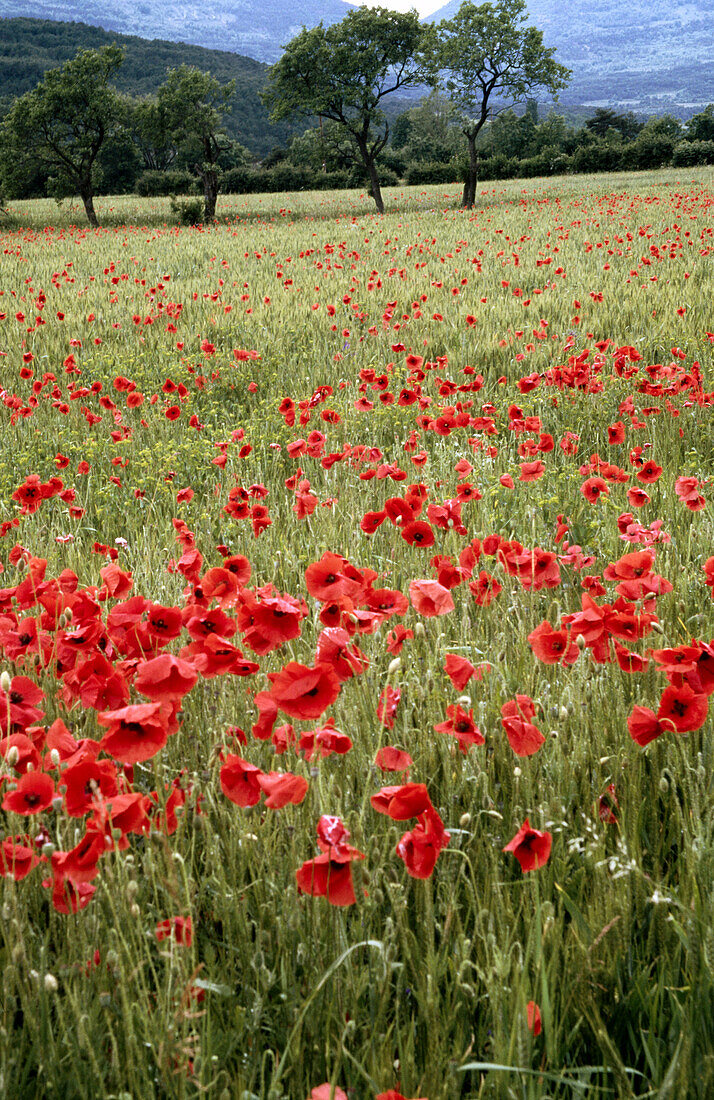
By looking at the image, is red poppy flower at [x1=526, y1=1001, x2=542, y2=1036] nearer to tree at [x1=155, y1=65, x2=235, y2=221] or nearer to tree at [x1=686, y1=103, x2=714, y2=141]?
tree at [x1=155, y1=65, x2=235, y2=221]

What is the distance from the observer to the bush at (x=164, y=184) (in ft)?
161

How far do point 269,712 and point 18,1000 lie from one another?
A: 0.61 metres

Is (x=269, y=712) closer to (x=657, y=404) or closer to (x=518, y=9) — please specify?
(x=657, y=404)

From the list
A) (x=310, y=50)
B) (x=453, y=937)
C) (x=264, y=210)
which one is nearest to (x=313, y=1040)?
(x=453, y=937)

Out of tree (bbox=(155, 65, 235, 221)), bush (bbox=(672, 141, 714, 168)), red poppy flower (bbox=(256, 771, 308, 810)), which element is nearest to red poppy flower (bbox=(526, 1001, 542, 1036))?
red poppy flower (bbox=(256, 771, 308, 810))

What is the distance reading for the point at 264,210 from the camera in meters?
29.6

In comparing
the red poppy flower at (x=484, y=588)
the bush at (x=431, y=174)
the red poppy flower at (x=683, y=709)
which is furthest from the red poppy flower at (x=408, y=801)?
the bush at (x=431, y=174)

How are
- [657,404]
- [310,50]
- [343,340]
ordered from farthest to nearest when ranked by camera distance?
[310,50] → [343,340] → [657,404]

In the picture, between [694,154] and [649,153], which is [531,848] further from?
[649,153]

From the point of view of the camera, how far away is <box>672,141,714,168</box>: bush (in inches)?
1737

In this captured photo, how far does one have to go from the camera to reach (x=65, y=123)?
2712 centimetres

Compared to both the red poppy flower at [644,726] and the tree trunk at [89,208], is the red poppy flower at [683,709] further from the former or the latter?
the tree trunk at [89,208]

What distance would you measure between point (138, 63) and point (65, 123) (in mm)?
119280

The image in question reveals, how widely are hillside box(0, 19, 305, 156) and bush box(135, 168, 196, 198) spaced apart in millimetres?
54849
